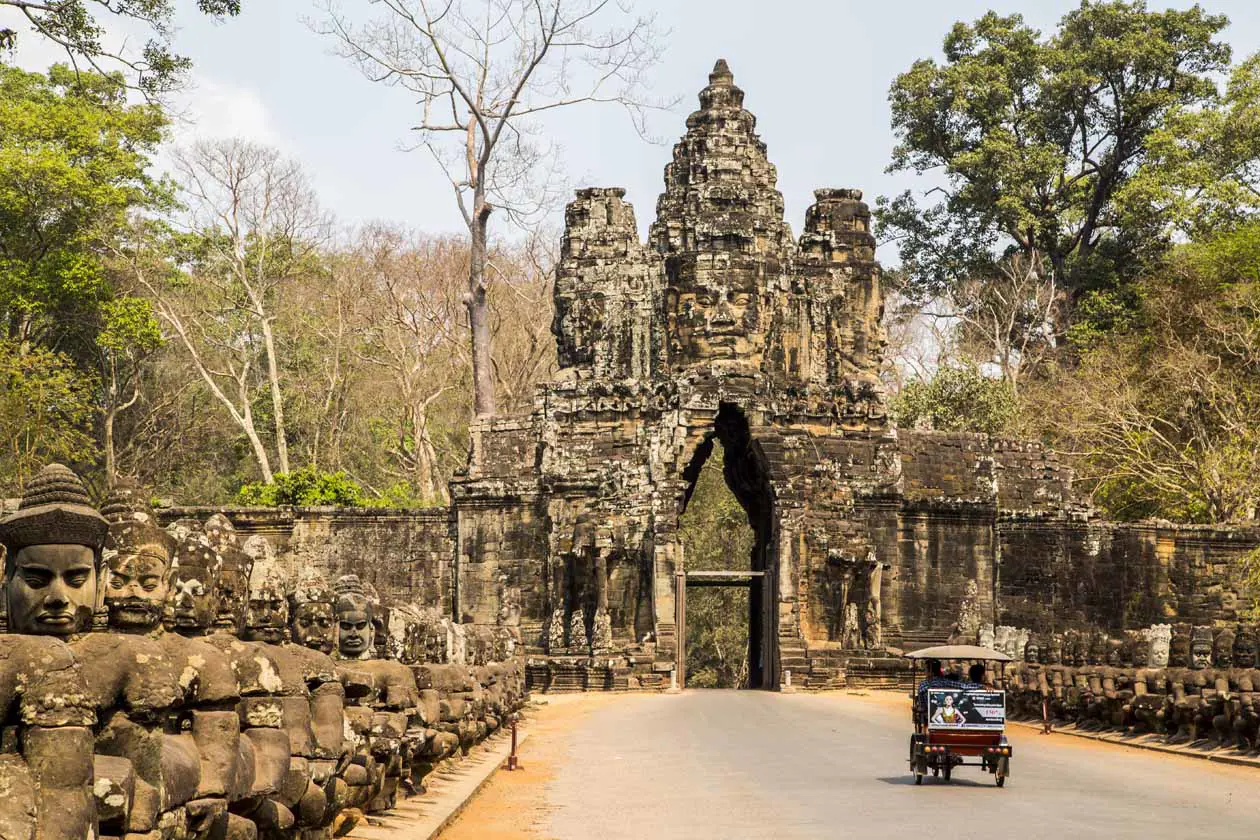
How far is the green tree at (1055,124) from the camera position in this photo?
51375mm

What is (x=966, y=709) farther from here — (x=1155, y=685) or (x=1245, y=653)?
(x=1245, y=653)

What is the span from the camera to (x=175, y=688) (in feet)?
21.4

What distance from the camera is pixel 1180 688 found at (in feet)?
63.7

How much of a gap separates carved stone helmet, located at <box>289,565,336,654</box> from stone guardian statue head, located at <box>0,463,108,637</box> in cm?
457

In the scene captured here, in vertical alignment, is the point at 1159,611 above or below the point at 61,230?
below

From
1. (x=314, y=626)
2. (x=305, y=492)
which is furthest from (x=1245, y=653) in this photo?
(x=305, y=492)

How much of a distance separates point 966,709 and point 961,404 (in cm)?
3112

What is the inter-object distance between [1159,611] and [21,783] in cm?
3184

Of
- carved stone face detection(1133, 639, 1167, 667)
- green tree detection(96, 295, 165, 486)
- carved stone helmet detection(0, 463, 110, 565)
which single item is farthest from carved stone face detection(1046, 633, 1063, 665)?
green tree detection(96, 295, 165, 486)

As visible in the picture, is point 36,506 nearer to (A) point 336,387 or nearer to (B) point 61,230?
(B) point 61,230

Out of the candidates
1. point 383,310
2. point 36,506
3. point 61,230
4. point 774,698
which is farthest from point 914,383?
point 36,506

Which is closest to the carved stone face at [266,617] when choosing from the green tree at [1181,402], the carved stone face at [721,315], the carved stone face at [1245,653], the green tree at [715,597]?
the carved stone face at [1245,653]

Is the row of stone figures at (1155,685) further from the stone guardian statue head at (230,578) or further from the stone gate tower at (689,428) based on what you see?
the stone guardian statue head at (230,578)

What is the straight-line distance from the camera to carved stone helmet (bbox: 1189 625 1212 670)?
20.1 meters
